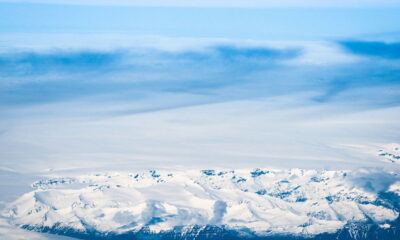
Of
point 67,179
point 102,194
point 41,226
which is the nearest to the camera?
point 41,226

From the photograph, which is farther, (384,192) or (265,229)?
(384,192)

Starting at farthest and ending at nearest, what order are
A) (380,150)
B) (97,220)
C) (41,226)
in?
(380,150) → (97,220) → (41,226)

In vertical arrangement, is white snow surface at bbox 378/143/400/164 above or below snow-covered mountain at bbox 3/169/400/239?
above

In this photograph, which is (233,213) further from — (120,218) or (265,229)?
(120,218)

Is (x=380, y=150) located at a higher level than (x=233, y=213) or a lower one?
higher

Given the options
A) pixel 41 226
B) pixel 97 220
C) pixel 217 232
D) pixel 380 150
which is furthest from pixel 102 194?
pixel 380 150

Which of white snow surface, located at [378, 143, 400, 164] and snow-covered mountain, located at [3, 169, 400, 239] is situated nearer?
snow-covered mountain, located at [3, 169, 400, 239]

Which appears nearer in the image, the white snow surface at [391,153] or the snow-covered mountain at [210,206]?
the snow-covered mountain at [210,206]

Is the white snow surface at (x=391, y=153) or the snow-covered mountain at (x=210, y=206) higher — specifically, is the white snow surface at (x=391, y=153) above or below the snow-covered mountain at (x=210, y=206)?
above
